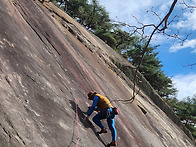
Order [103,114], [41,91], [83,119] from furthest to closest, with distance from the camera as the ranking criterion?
[103,114] → [83,119] → [41,91]

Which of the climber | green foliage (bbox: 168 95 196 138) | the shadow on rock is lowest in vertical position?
the shadow on rock

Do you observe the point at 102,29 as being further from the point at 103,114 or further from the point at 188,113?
the point at 103,114

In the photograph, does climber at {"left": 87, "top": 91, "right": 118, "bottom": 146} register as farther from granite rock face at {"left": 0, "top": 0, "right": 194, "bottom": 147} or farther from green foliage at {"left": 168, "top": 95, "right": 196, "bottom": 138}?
green foliage at {"left": 168, "top": 95, "right": 196, "bottom": 138}

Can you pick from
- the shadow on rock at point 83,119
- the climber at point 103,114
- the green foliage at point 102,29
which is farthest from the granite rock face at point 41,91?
the green foliage at point 102,29

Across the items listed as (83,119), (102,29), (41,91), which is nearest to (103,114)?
(83,119)

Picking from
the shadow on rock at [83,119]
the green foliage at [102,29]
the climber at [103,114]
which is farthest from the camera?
the green foliage at [102,29]

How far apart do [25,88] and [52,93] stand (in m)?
0.80

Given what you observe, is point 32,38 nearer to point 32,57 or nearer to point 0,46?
point 32,57

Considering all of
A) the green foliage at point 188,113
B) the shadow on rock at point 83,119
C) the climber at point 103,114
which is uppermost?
the green foliage at point 188,113

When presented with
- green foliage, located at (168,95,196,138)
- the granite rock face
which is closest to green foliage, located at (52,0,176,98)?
green foliage, located at (168,95,196,138)

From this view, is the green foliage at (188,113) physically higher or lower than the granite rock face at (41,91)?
higher

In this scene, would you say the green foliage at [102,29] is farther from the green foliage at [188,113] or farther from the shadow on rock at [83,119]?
the shadow on rock at [83,119]

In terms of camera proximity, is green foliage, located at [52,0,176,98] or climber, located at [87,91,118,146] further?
green foliage, located at [52,0,176,98]

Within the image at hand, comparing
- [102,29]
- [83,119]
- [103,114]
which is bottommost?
[83,119]
